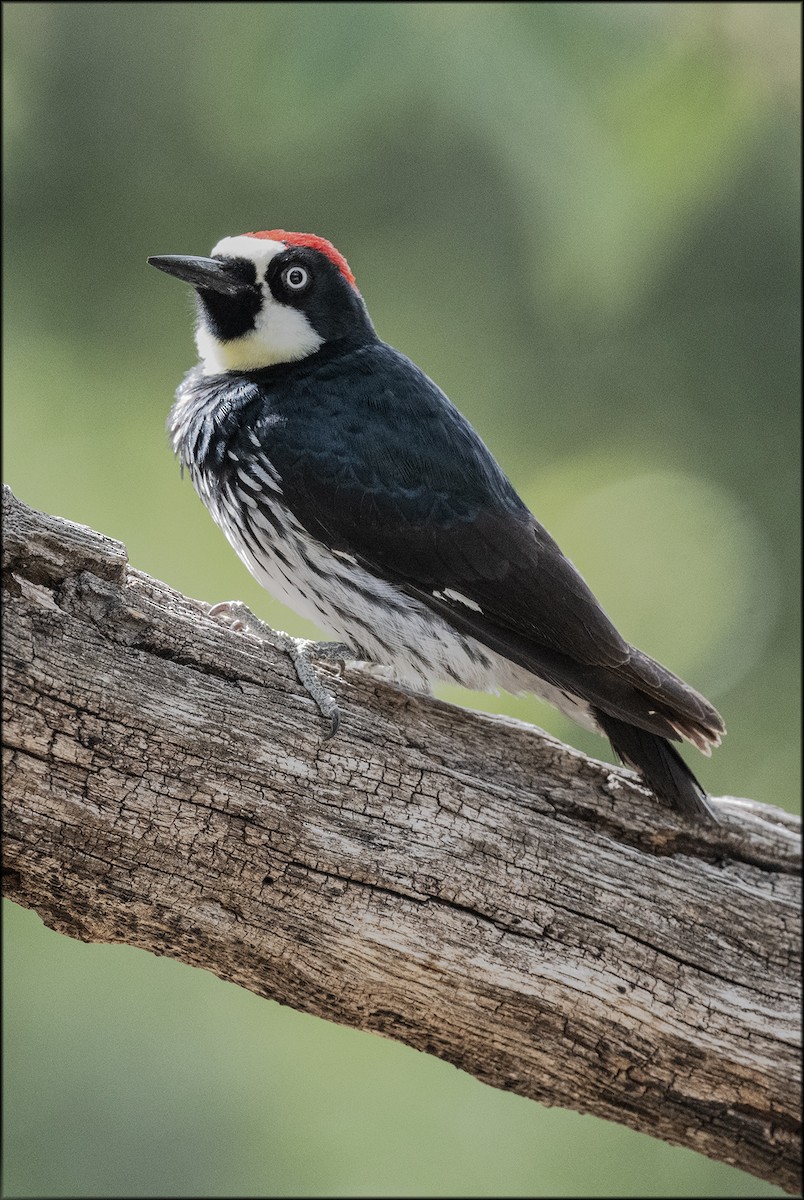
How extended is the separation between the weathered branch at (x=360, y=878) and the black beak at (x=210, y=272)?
0.64 meters

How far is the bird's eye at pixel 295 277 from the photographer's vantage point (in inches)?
92.1

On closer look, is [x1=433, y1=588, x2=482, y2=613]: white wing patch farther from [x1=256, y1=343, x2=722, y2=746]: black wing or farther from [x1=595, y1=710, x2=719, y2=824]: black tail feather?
[x1=595, y1=710, x2=719, y2=824]: black tail feather

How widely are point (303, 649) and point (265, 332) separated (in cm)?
72

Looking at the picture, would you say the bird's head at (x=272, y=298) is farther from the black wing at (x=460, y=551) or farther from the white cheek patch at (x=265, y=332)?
the black wing at (x=460, y=551)

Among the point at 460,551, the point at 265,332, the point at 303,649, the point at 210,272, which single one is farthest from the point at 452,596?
the point at 210,272

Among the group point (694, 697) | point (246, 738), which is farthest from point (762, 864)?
point (246, 738)

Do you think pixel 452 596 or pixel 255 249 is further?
pixel 255 249

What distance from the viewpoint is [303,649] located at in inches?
80.2

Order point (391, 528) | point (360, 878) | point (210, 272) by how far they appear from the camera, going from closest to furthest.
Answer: point (360, 878), point (391, 528), point (210, 272)

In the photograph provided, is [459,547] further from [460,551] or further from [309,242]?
[309,242]

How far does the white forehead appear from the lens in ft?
7.63

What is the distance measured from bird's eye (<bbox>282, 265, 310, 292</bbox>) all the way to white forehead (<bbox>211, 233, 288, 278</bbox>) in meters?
0.04

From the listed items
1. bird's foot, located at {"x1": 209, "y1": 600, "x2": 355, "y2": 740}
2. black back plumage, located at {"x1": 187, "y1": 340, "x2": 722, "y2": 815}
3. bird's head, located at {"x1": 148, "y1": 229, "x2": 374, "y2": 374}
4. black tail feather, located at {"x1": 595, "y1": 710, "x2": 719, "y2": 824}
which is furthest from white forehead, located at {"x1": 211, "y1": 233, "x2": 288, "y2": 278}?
black tail feather, located at {"x1": 595, "y1": 710, "x2": 719, "y2": 824}

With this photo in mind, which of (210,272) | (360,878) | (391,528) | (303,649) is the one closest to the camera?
(360,878)
